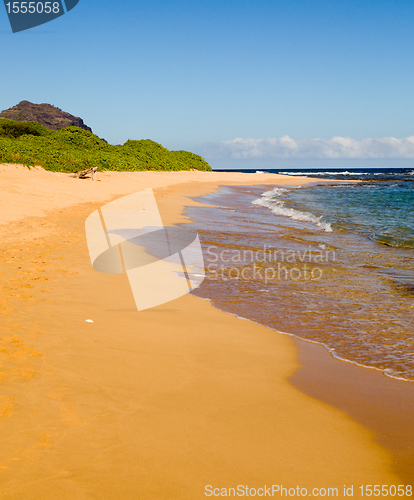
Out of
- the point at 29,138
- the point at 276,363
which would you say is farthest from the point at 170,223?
the point at 29,138

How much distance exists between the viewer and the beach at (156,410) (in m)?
1.98

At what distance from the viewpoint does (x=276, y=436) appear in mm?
2340

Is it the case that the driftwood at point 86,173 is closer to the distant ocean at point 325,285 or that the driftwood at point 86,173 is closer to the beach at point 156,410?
the distant ocean at point 325,285

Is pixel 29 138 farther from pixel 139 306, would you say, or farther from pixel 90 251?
pixel 139 306

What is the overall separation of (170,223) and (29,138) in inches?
1022

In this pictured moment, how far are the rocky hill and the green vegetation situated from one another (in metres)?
67.8

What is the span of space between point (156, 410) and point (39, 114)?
12270cm

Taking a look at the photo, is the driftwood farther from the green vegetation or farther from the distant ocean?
the distant ocean

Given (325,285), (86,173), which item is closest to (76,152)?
(86,173)

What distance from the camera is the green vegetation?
75.2ft

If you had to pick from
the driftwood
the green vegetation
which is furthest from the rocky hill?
the driftwood

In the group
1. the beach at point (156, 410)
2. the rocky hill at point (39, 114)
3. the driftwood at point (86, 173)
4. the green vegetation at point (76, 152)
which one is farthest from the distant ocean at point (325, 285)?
the rocky hill at point (39, 114)

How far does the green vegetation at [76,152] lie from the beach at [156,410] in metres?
20.7

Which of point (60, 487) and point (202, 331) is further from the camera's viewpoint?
point (202, 331)
